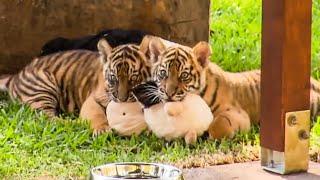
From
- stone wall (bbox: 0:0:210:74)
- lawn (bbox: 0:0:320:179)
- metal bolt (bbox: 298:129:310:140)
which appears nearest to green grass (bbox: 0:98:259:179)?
lawn (bbox: 0:0:320:179)

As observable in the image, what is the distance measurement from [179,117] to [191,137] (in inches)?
4.8

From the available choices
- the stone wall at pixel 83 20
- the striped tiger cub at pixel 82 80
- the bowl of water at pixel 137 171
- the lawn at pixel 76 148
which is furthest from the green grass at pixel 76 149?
the bowl of water at pixel 137 171

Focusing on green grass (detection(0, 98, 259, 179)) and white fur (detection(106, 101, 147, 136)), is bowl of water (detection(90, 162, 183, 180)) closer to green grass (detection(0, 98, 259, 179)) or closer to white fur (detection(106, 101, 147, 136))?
green grass (detection(0, 98, 259, 179))

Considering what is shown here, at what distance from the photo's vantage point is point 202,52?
179 inches

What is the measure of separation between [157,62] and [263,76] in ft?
2.82

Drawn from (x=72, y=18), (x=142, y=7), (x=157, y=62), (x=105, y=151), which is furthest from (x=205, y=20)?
(x=105, y=151)

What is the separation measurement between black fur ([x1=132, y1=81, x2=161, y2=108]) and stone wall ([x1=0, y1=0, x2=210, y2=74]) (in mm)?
1042

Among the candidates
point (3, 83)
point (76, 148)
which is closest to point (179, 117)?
point (76, 148)

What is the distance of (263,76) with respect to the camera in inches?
150

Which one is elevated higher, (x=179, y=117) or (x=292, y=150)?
(x=179, y=117)

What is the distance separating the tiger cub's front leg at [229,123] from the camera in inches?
176

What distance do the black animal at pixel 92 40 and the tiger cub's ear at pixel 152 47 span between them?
425mm

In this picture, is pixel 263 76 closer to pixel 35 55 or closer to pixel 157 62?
pixel 157 62

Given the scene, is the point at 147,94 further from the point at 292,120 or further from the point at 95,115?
the point at 292,120
